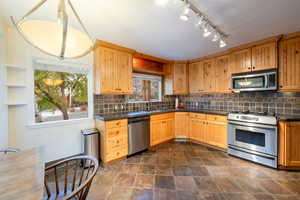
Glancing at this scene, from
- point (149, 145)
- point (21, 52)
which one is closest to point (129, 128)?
point (149, 145)

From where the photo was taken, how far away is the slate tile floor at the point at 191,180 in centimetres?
182

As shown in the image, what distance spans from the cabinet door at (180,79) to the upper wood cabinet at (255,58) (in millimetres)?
1326

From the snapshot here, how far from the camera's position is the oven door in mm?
2461

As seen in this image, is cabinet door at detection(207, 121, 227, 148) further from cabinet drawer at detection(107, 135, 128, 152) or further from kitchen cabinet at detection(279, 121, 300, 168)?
cabinet drawer at detection(107, 135, 128, 152)

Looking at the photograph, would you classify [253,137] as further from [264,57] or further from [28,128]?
[28,128]

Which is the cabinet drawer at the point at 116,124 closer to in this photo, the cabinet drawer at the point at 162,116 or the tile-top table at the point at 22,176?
the cabinet drawer at the point at 162,116

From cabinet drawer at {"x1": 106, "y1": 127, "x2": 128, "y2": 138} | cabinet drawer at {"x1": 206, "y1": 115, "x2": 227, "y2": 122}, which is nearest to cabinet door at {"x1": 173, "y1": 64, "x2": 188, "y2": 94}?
cabinet drawer at {"x1": 206, "y1": 115, "x2": 227, "y2": 122}

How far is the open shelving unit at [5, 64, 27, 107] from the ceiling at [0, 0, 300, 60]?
0.71 meters

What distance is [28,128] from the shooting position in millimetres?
2307

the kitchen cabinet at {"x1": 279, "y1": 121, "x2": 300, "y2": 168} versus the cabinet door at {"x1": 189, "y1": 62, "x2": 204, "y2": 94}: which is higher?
the cabinet door at {"x1": 189, "y1": 62, "x2": 204, "y2": 94}

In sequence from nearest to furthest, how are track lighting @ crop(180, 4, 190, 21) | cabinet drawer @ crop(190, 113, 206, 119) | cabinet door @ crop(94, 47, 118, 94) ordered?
track lighting @ crop(180, 4, 190, 21)
cabinet door @ crop(94, 47, 118, 94)
cabinet drawer @ crop(190, 113, 206, 119)

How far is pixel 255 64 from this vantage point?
2912mm

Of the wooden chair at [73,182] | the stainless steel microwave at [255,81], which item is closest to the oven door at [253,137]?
the stainless steel microwave at [255,81]

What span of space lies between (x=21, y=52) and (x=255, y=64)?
4.40 m
